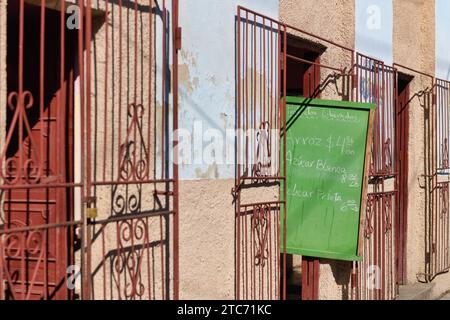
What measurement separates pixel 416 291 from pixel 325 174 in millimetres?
2928

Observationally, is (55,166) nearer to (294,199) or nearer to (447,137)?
(294,199)

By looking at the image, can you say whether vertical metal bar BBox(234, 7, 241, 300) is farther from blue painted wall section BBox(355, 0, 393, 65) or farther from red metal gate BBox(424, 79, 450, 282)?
red metal gate BBox(424, 79, 450, 282)

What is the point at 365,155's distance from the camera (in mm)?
6492

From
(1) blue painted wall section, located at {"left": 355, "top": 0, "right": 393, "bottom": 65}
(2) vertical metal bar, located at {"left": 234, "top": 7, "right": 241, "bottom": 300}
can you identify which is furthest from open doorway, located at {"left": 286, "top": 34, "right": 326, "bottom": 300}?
(2) vertical metal bar, located at {"left": 234, "top": 7, "right": 241, "bottom": 300}

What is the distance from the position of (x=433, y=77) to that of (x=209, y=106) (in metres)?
5.15

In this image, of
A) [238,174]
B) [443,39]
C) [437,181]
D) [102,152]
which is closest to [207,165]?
[238,174]

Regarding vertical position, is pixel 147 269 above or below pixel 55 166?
below

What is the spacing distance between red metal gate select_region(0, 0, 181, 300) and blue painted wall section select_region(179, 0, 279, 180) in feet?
0.60

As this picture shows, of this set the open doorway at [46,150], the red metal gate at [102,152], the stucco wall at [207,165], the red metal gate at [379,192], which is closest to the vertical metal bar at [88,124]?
the red metal gate at [102,152]

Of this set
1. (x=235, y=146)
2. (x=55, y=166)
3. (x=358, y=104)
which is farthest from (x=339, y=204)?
(x=55, y=166)

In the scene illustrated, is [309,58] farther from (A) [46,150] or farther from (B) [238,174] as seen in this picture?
(A) [46,150]

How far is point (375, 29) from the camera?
7.95 m

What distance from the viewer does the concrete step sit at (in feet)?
27.2

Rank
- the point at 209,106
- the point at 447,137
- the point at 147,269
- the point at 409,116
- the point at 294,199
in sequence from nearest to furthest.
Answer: the point at 147,269, the point at 209,106, the point at 294,199, the point at 409,116, the point at 447,137
